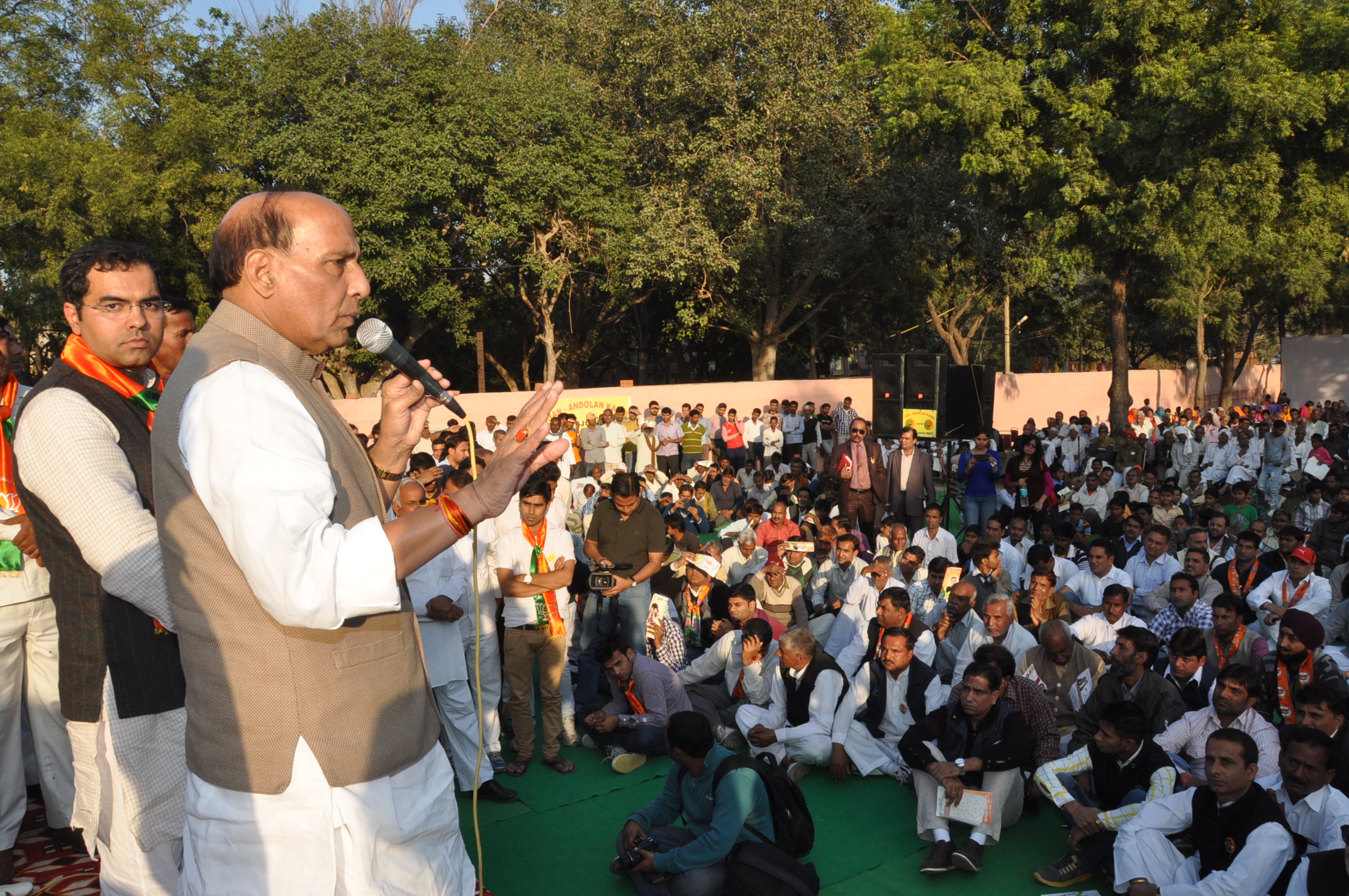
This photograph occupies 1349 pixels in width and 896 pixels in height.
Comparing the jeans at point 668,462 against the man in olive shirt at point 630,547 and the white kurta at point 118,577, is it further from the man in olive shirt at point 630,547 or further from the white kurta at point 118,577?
the white kurta at point 118,577

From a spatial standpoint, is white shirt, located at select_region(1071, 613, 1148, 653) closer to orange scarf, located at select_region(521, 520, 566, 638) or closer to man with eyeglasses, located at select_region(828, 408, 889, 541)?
orange scarf, located at select_region(521, 520, 566, 638)

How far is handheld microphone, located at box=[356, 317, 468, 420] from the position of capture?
5.61ft

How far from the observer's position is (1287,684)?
5602mm

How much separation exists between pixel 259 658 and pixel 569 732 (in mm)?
4781

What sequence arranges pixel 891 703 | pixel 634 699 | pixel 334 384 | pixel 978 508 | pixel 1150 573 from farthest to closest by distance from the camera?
pixel 334 384 → pixel 978 508 → pixel 1150 573 → pixel 634 699 → pixel 891 703

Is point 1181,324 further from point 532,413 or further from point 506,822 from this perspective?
point 532,413

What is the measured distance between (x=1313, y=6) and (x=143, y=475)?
Result: 18382 mm

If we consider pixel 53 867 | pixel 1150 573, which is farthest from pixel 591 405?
pixel 53 867

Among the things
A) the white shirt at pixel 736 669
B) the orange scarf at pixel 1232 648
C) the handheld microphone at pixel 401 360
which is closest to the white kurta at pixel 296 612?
the handheld microphone at pixel 401 360

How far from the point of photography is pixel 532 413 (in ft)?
4.82

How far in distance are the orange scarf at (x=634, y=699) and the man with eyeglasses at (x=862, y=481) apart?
550 centimetres

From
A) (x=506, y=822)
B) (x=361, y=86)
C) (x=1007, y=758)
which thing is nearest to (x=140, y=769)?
(x=506, y=822)

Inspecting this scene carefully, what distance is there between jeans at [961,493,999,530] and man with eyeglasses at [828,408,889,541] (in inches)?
34.9

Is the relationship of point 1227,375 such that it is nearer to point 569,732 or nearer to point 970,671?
point 970,671
